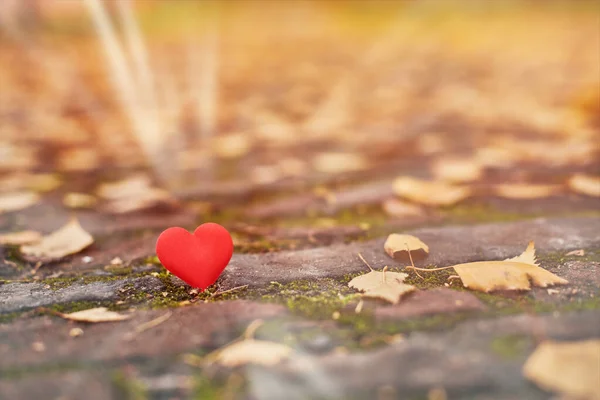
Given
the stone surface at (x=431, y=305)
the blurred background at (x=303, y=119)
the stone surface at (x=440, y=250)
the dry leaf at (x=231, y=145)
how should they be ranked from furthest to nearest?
the dry leaf at (x=231, y=145) → the blurred background at (x=303, y=119) → the stone surface at (x=440, y=250) → the stone surface at (x=431, y=305)

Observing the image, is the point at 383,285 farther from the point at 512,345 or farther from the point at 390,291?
the point at 512,345

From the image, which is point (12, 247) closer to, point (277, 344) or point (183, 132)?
point (277, 344)

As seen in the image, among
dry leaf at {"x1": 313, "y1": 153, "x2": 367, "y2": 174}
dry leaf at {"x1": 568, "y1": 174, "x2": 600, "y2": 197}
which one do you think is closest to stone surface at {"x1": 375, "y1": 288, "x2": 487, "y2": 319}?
dry leaf at {"x1": 568, "y1": 174, "x2": 600, "y2": 197}

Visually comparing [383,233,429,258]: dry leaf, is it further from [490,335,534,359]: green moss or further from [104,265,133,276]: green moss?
[104,265,133,276]: green moss

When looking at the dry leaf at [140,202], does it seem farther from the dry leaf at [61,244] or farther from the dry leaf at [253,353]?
the dry leaf at [253,353]

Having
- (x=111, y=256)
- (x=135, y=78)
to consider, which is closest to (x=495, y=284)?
(x=111, y=256)

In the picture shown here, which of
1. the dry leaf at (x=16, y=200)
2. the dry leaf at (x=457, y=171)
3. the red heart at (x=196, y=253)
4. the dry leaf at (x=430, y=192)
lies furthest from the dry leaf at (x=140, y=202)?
the dry leaf at (x=457, y=171)

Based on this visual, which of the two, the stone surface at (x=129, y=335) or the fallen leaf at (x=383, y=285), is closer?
the stone surface at (x=129, y=335)
